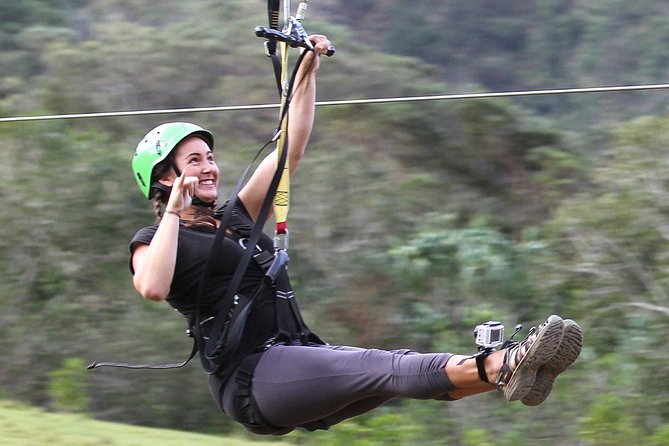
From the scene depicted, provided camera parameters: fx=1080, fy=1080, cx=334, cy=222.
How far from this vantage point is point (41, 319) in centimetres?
673

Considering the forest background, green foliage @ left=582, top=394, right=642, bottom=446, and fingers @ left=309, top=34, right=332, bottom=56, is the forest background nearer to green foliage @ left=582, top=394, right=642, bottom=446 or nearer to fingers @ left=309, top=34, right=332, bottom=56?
green foliage @ left=582, top=394, right=642, bottom=446

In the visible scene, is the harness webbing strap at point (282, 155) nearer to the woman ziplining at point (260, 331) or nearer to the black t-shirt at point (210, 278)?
the woman ziplining at point (260, 331)

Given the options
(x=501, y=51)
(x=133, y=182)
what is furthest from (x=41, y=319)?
(x=501, y=51)

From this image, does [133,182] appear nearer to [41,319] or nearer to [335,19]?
[41,319]

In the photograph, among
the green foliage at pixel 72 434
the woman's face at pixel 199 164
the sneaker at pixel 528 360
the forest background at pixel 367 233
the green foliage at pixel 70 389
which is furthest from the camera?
the green foliage at pixel 70 389

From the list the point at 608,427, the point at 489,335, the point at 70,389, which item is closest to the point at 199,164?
the point at 489,335

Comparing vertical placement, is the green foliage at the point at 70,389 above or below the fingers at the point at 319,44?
below

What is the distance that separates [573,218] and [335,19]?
6812 millimetres

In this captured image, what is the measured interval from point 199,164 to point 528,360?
97cm

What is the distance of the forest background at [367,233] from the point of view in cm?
561

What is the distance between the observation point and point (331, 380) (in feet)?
8.27

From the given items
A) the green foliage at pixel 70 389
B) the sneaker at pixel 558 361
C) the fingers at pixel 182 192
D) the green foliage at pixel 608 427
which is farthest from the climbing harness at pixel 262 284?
the green foliage at pixel 70 389

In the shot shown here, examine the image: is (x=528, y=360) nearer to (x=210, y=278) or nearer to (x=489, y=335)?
(x=489, y=335)

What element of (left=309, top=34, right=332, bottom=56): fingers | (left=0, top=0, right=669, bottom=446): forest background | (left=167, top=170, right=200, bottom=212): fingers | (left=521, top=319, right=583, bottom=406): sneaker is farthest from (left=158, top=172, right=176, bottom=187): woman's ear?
(left=0, top=0, right=669, bottom=446): forest background
